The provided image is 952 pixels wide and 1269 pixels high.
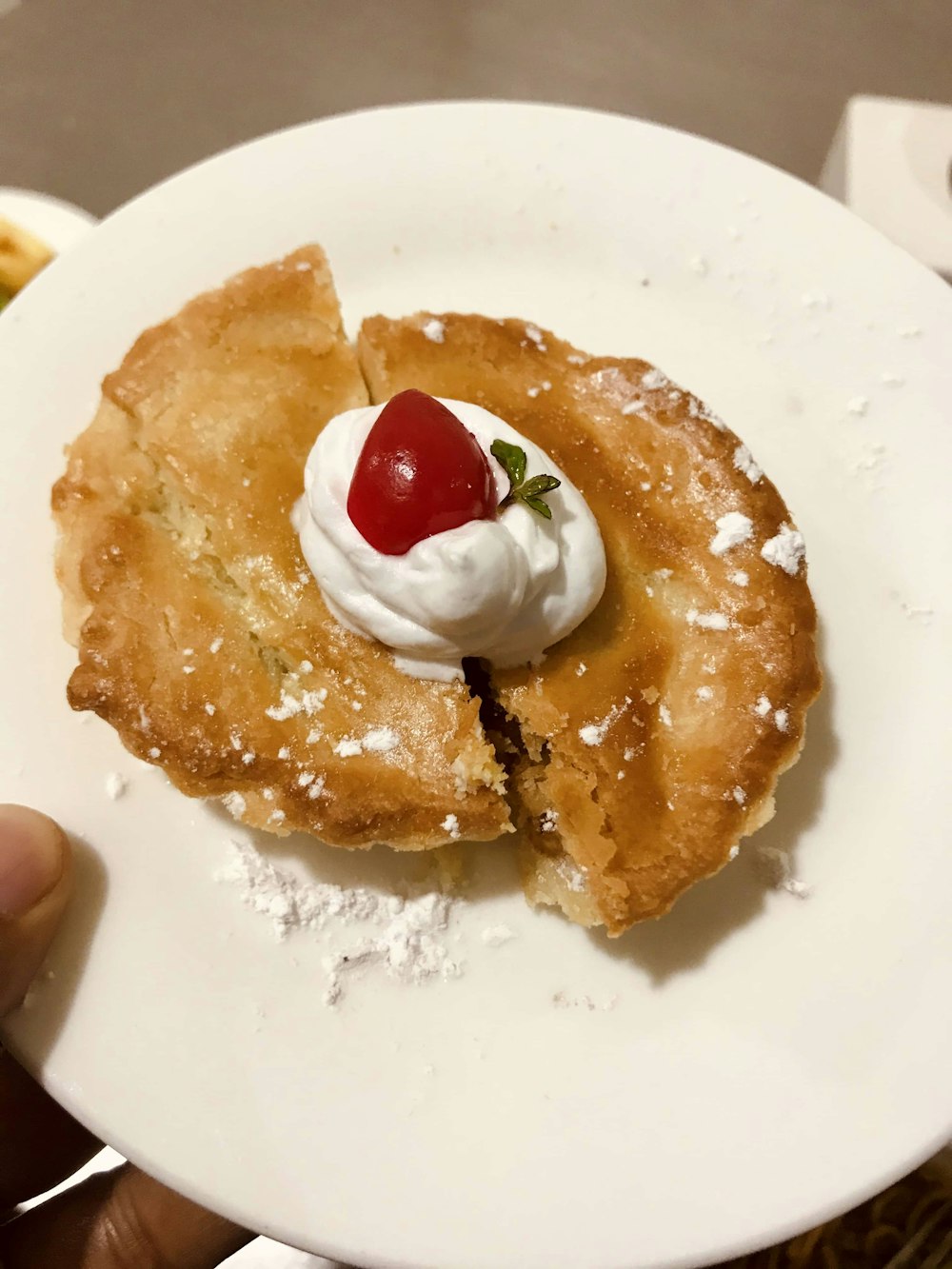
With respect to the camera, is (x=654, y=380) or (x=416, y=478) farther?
(x=654, y=380)

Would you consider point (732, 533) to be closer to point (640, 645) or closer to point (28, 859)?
point (640, 645)

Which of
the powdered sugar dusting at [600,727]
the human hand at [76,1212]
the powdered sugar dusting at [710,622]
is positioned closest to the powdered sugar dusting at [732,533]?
the powdered sugar dusting at [710,622]

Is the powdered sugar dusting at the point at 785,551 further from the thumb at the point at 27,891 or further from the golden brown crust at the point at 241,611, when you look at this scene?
the thumb at the point at 27,891

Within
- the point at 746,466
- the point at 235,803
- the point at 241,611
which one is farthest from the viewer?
the point at 746,466

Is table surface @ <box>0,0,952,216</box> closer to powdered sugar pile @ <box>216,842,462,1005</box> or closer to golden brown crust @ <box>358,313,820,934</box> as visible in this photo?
golden brown crust @ <box>358,313,820,934</box>

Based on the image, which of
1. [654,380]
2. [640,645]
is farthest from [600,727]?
[654,380]
